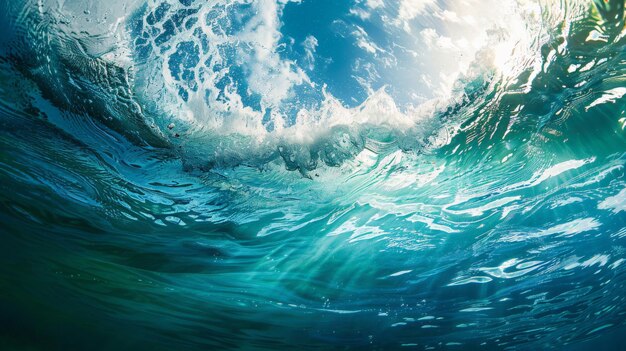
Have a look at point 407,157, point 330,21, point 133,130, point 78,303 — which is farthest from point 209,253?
point 78,303

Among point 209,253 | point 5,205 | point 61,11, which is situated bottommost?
point 209,253

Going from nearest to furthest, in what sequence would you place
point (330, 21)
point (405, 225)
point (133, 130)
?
point (330, 21)
point (133, 130)
point (405, 225)

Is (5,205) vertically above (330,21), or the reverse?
(5,205)

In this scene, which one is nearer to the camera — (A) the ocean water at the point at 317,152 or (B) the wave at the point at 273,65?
(B) the wave at the point at 273,65

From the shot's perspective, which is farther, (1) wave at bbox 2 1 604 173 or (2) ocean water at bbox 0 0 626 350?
(2) ocean water at bbox 0 0 626 350

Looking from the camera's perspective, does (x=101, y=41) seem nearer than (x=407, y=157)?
Yes

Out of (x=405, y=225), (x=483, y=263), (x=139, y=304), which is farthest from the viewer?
(x=139, y=304)

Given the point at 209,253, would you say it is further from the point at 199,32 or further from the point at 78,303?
the point at 78,303

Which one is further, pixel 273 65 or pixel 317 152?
pixel 317 152
